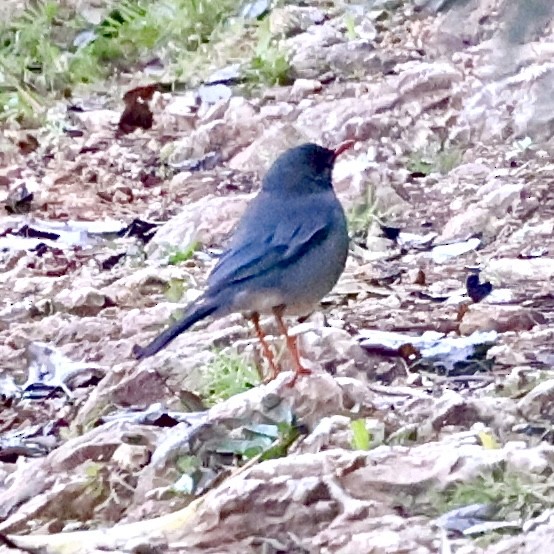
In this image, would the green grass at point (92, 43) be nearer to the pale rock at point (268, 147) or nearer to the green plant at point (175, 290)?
the pale rock at point (268, 147)

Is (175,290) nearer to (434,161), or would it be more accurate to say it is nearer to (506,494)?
(434,161)

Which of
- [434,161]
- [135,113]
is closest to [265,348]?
[434,161]

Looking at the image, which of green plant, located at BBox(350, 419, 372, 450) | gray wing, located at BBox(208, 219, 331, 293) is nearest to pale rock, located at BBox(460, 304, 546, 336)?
gray wing, located at BBox(208, 219, 331, 293)

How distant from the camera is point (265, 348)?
440 cm

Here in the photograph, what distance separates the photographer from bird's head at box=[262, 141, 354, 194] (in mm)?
4984

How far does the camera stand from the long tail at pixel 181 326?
4.14 meters

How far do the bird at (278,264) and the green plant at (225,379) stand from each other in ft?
0.25

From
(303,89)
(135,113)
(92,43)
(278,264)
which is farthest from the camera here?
(92,43)

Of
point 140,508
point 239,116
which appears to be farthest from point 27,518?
point 239,116

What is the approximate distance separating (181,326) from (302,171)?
1.02 meters

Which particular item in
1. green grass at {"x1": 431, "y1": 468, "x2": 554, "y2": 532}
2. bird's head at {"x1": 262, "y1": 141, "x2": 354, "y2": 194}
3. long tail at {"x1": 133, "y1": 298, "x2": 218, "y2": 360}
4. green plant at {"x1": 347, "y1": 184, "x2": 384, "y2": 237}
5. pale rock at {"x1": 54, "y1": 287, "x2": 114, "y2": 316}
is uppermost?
bird's head at {"x1": 262, "y1": 141, "x2": 354, "y2": 194}

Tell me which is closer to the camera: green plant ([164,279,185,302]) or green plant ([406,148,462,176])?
green plant ([164,279,185,302])

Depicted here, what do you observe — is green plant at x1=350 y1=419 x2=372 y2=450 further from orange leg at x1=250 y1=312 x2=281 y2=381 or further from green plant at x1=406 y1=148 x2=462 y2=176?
green plant at x1=406 y1=148 x2=462 y2=176

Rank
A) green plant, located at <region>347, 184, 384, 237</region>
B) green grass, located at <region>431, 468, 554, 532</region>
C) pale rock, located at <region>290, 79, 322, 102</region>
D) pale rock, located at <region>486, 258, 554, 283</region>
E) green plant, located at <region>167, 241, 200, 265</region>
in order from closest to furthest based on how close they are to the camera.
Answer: green grass, located at <region>431, 468, 554, 532</region>
pale rock, located at <region>486, 258, 554, 283</region>
green plant, located at <region>167, 241, 200, 265</region>
green plant, located at <region>347, 184, 384, 237</region>
pale rock, located at <region>290, 79, 322, 102</region>
